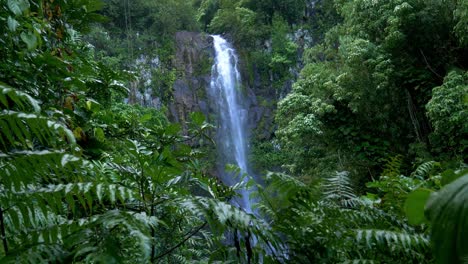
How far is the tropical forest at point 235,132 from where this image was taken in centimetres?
92

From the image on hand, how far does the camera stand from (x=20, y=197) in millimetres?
969

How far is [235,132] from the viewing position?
15758mm

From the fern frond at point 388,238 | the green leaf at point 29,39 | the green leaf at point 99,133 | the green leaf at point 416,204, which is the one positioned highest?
the green leaf at point 29,39

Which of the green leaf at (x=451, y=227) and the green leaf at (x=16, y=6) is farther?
the green leaf at (x=16, y=6)

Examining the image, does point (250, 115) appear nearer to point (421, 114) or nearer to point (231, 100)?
point (231, 100)

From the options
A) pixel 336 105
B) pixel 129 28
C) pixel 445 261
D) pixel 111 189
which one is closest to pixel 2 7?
pixel 111 189

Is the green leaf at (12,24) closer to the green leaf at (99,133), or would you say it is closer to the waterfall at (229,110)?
the green leaf at (99,133)

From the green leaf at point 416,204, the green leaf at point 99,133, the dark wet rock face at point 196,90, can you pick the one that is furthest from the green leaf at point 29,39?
the dark wet rock face at point 196,90

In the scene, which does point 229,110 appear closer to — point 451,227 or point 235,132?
point 235,132

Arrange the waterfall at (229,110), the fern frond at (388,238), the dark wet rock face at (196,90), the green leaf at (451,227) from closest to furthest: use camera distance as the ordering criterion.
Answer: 1. the green leaf at (451,227)
2. the fern frond at (388,238)
3. the waterfall at (229,110)
4. the dark wet rock face at (196,90)

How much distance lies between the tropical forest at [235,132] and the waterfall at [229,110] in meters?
0.06

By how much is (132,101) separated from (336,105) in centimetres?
952

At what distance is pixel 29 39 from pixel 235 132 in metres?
14.5

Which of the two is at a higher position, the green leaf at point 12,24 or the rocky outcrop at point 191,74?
the rocky outcrop at point 191,74
